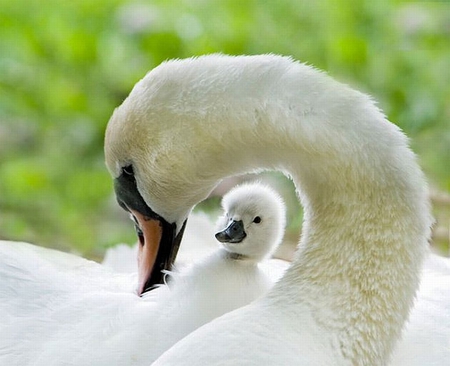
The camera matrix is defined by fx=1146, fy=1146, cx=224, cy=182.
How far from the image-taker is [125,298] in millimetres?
1608

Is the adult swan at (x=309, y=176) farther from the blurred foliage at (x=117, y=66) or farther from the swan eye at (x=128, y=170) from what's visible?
the blurred foliage at (x=117, y=66)

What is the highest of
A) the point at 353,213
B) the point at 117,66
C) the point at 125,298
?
the point at 117,66

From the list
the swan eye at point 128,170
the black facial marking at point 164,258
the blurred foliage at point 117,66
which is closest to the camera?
the swan eye at point 128,170

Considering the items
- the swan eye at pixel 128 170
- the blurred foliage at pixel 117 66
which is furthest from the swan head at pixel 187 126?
the blurred foliage at pixel 117 66

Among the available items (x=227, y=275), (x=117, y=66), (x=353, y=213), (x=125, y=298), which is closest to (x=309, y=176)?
(x=353, y=213)

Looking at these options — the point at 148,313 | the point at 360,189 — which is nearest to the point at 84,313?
the point at 148,313

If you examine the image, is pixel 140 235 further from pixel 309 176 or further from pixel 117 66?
pixel 117 66

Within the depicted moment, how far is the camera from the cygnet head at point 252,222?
5.35 ft

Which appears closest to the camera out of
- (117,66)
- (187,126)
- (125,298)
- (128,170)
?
(187,126)

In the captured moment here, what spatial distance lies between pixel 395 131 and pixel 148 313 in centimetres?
41

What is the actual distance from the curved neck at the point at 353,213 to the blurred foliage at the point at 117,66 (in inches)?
40.1

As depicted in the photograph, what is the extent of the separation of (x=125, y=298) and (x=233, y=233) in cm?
18

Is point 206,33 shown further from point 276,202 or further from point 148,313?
point 148,313

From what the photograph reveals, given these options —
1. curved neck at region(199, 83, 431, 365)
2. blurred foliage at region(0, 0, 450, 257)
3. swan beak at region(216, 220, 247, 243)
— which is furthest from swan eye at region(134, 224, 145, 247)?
blurred foliage at region(0, 0, 450, 257)
